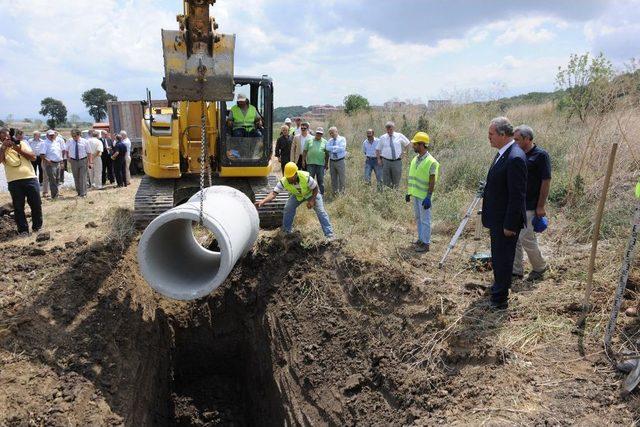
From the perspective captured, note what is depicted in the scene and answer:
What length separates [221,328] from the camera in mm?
7328

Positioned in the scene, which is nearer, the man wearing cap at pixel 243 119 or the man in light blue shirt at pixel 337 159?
the man wearing cap at pixel 243 119

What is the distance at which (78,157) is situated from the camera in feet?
36.7

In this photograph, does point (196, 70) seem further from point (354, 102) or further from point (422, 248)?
point (354, 102)

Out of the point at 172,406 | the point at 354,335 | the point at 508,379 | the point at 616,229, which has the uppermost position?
the point at 616,229

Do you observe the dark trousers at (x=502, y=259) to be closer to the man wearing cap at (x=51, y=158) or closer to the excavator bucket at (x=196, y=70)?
the excavator bucket at (x=196, y=70)

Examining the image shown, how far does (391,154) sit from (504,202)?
5078 mm

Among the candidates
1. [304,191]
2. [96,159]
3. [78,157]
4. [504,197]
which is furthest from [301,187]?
[96,159]

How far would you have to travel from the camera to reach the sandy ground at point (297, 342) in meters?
4.12

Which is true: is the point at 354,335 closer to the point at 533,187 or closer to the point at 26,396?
the point at 533,187

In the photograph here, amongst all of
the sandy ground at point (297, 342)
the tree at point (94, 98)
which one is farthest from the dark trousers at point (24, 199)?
the tree at point (94, 98)

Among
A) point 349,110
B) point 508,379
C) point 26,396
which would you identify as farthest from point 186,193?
point 349,110

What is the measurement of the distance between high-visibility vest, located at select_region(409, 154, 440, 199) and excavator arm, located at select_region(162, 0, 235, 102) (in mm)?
2734

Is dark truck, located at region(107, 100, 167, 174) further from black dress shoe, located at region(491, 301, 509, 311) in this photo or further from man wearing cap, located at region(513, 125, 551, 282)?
black dress shoe, located at region(491, 301, 509, 311)

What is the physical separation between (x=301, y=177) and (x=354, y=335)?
2398 mm
